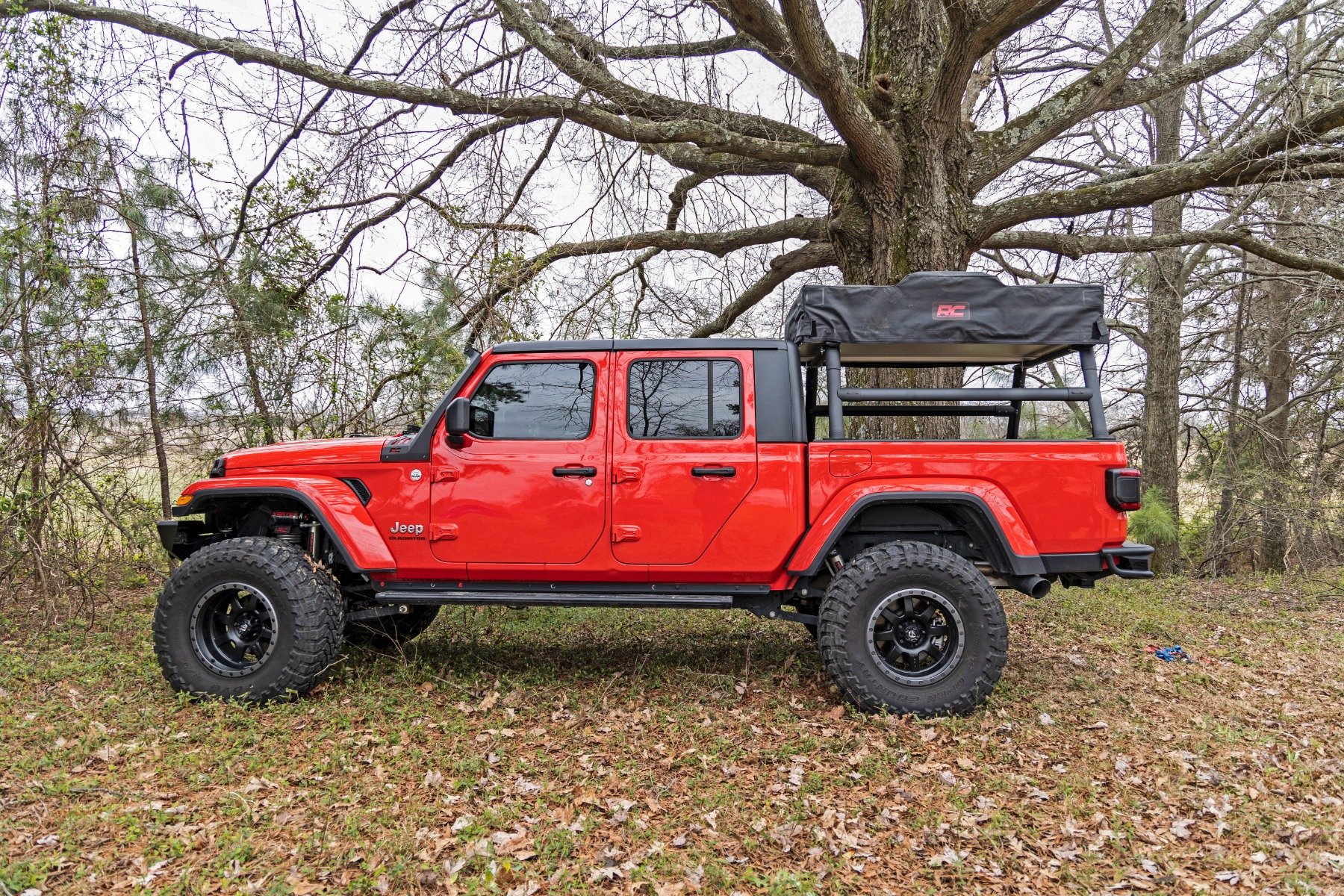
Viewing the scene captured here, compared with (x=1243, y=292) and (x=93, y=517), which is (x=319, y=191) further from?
(x=1243, y=292)

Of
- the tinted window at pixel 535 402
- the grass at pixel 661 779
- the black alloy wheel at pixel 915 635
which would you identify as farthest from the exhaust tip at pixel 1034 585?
the tinted window at pixel 535 402

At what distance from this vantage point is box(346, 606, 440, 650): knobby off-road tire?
550cm

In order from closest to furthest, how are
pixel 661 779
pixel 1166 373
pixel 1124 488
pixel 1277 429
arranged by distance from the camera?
1. pixel 661 779
2. pixel 1124 488
3. pixel 1166 373
4. pixel 1277 429

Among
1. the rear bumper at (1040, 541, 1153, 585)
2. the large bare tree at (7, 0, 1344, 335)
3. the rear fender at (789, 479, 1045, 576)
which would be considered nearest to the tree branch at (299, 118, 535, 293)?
the large bare tree at (7, 0, 1344, 335)

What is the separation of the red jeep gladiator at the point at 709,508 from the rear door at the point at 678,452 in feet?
0.04

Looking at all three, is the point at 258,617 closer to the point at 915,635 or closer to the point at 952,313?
the point at 915,635

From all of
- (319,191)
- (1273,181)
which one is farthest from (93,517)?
(1273,181)

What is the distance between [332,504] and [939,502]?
3.55m

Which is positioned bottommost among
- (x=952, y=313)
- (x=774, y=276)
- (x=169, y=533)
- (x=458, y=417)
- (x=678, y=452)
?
(x=169, y=533)

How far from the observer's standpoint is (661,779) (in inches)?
142

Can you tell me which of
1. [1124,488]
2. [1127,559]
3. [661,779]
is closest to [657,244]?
[1124,488]

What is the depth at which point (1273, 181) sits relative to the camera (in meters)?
7.06

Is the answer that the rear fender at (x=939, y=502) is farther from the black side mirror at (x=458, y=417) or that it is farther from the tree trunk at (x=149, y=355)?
the tree trunk at (x=149, y=355)

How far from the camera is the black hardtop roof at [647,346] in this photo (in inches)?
185
